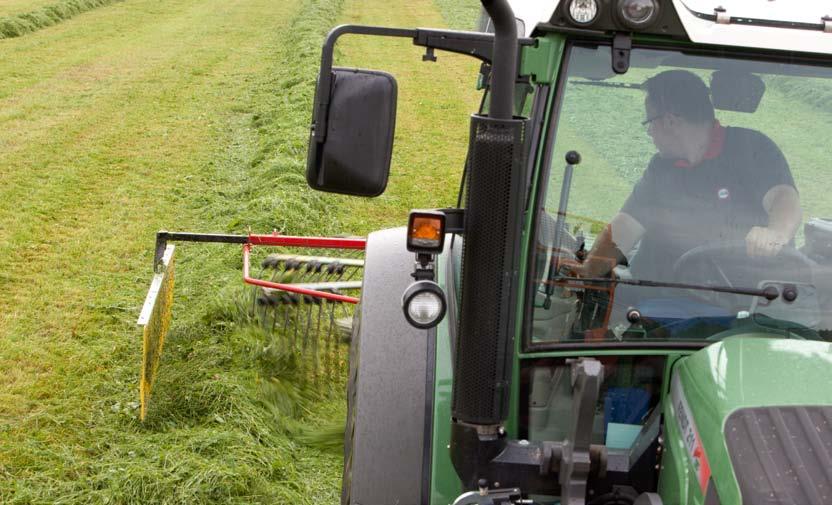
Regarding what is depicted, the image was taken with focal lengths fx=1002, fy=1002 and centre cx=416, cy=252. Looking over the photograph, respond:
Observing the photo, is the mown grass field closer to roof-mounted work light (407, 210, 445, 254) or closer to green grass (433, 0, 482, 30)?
roof-mounted work light (407, 210, 445, 254)

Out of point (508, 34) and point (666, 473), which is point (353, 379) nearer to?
point (666, 473)

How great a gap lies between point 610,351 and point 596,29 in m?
0.86

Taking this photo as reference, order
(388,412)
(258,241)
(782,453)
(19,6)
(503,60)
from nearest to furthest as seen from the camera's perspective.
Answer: (782,453), (503,60), (388,412), (258,241), (19,6)

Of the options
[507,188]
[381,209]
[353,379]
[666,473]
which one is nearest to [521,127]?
[507,188]

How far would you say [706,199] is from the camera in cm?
273

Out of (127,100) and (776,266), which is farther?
(127,100)

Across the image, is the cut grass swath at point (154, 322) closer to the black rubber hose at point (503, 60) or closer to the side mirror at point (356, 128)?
the side mirror at point (356, 128)

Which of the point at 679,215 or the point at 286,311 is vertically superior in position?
the point at 679,215

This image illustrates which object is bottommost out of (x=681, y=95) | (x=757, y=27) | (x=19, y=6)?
(x=681, y=95)

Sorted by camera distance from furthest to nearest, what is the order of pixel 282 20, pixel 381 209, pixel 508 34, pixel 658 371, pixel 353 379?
pixel 282 20, pixel 381 209, pixel 353 379, pixel 658 371, pixel 508 34

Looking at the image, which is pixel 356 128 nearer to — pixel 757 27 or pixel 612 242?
pixel 612 242

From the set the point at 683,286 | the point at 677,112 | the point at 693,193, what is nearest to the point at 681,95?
the point at 677,112

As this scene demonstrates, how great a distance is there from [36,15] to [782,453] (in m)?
21.3

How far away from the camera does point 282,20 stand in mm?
24250
